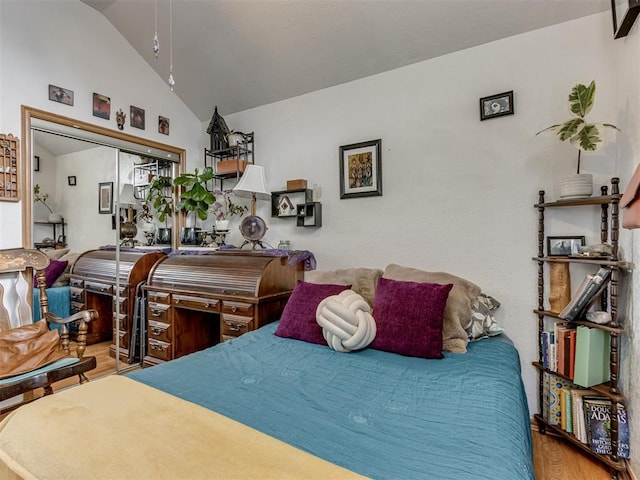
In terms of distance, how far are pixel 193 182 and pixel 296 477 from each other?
2.93 m

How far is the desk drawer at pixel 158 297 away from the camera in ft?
9.43

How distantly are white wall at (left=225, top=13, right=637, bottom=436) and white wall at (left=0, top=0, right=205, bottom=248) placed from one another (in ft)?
5.26

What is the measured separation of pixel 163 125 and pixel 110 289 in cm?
167

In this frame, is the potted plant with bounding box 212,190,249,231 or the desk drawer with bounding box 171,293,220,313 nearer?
the desk drawer with bounding box 171,293,220,313

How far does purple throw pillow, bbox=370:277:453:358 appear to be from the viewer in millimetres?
1734

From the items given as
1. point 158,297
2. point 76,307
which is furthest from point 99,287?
point 158,297

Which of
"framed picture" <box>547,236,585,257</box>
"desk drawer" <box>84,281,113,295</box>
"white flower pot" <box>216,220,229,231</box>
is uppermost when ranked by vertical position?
"white flower pot" <box>216,220,229,231</box>

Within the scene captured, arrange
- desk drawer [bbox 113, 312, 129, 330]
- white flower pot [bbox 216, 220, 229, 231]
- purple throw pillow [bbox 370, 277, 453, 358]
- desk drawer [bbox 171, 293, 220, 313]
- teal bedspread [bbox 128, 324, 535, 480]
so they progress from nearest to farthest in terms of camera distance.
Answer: teal bedspread [bbox 128, 324, 535, 480], purple throw pillow [bbox 370, 277, 453, 358], desk drawer [bbox 171, 293, 220, 313], desk drawer [bbox 113, 312, 129, 330], white flower pot [bbox 216, 220, 229, 231]

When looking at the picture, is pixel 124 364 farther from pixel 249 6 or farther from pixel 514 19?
pixel 514 19

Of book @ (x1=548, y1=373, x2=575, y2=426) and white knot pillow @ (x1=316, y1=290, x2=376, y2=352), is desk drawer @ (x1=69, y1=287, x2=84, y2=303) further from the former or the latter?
book @ (x1=548, y1=373, x2=575, y2=426)

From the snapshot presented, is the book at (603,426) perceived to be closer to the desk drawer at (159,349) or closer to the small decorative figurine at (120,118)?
the desk drawer at (159,349)

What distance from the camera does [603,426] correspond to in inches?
66.6

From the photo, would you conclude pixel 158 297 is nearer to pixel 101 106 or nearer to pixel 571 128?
pixel 101 106

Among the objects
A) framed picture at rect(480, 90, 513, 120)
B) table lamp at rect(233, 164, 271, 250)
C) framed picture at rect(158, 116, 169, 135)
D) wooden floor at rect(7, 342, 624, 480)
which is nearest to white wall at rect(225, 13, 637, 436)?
framed picture at rect(480, 90, 513, 120)
